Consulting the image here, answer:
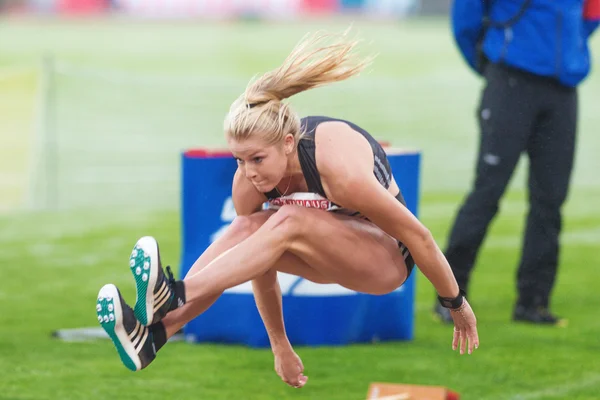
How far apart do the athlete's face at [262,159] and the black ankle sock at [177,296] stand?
0.49 metres

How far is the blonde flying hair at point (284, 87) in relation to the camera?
418 cm

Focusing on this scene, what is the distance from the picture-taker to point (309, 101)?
13062mm

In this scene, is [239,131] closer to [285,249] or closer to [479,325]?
[285,249]

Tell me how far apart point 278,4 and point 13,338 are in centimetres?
5332

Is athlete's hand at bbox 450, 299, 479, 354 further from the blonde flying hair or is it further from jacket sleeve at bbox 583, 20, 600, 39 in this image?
jacket sleeve at bbox 583, 20, 600, 39

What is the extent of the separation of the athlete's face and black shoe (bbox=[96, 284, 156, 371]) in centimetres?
68

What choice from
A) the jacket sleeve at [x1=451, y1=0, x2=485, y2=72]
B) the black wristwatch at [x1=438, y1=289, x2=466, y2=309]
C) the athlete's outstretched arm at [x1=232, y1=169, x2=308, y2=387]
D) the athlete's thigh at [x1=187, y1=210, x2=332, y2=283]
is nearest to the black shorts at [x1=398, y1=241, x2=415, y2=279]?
the black wristwatch at [x1=438, y1=289, x2=466, y2=309]

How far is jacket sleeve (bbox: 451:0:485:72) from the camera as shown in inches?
266

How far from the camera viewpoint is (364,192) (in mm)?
4188

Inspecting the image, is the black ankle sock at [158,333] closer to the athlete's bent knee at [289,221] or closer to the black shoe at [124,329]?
the black shoe at [124,329]

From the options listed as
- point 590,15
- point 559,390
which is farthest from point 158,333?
point 590,15

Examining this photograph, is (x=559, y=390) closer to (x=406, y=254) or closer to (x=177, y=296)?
(x=406, y=254)

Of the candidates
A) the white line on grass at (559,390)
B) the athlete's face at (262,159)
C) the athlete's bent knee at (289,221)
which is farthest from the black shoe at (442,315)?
the athlete's face at (262,159)

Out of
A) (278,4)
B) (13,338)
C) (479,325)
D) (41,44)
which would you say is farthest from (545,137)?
(278,4)
